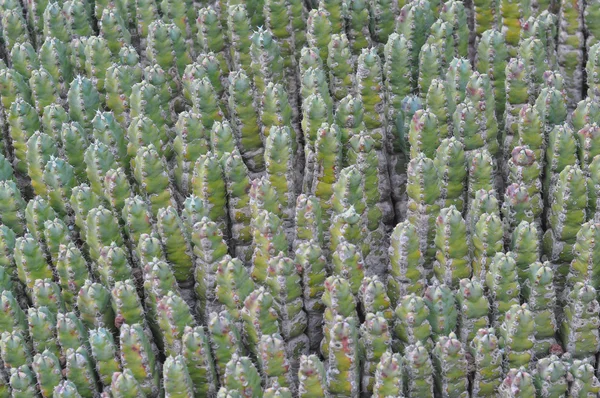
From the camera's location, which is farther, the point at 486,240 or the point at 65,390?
the point at 486,240

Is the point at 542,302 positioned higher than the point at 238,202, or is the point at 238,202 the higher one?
the point at 238,202

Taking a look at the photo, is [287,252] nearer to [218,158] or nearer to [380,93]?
[218,158]

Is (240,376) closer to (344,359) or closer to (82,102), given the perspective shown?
(344,359)

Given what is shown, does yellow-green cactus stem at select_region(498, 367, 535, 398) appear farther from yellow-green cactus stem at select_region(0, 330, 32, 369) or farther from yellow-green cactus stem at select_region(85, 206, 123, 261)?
yellow-green cactus stem at select_region(0, 330, 32, 369)

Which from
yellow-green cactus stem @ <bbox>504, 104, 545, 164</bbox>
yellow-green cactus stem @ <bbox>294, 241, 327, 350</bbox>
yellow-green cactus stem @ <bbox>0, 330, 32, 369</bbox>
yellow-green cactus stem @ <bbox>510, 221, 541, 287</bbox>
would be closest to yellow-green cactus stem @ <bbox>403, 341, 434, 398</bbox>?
yellow-green cactus stem @ <bbox>294, 241, 327, 350</bbox>

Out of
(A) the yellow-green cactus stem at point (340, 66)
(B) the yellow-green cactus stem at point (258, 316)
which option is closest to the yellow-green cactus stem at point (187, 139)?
(A) the yellow-green cactus stem at point (340, 66)

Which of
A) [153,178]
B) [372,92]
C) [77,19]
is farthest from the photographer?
[77,19]

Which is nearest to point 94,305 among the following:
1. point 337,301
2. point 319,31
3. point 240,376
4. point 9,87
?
point 240,376
